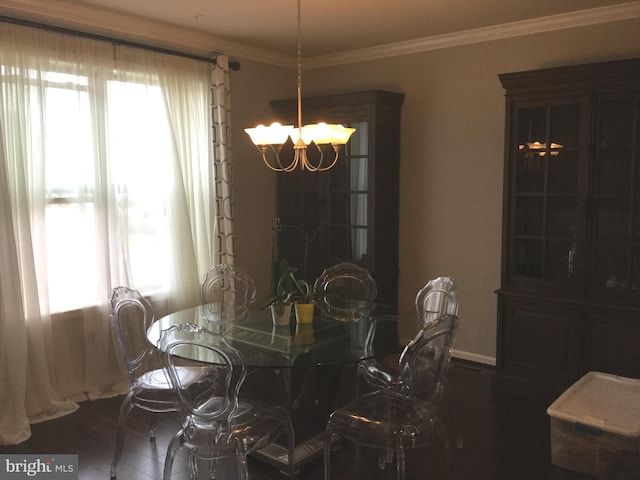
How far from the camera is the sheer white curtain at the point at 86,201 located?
342 cm

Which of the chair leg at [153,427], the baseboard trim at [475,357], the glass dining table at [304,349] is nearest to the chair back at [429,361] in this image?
the glass dining table at [304,349]

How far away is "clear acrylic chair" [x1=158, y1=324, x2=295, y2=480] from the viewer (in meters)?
2.39

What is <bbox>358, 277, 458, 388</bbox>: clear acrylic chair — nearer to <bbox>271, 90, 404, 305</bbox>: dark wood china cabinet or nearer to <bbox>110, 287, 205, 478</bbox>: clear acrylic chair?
<bbox>110, 287, 205, 478</bbox>: clear acrylic chair

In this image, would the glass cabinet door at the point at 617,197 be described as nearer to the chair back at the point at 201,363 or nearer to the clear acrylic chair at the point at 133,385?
the chair back at the point at 201,363

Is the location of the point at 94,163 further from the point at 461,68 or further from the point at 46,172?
the point at 461,68

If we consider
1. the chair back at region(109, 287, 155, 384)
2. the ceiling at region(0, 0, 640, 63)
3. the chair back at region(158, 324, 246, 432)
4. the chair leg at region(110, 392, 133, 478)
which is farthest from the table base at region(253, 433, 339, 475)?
the ceiling at region(0, 0, 640, 63)

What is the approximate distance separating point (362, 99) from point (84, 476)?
10.4 ft

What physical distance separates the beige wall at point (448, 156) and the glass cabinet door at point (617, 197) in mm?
547

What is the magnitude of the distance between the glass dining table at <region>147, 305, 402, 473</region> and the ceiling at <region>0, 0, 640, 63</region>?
1.88 m

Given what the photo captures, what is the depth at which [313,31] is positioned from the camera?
4.30 metres

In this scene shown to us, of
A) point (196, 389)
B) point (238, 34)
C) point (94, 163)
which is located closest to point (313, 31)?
point (238, 34)

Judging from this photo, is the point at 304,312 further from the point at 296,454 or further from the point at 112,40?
the point at 112,40

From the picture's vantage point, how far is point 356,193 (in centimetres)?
472

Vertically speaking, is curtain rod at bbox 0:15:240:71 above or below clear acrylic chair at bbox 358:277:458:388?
above
